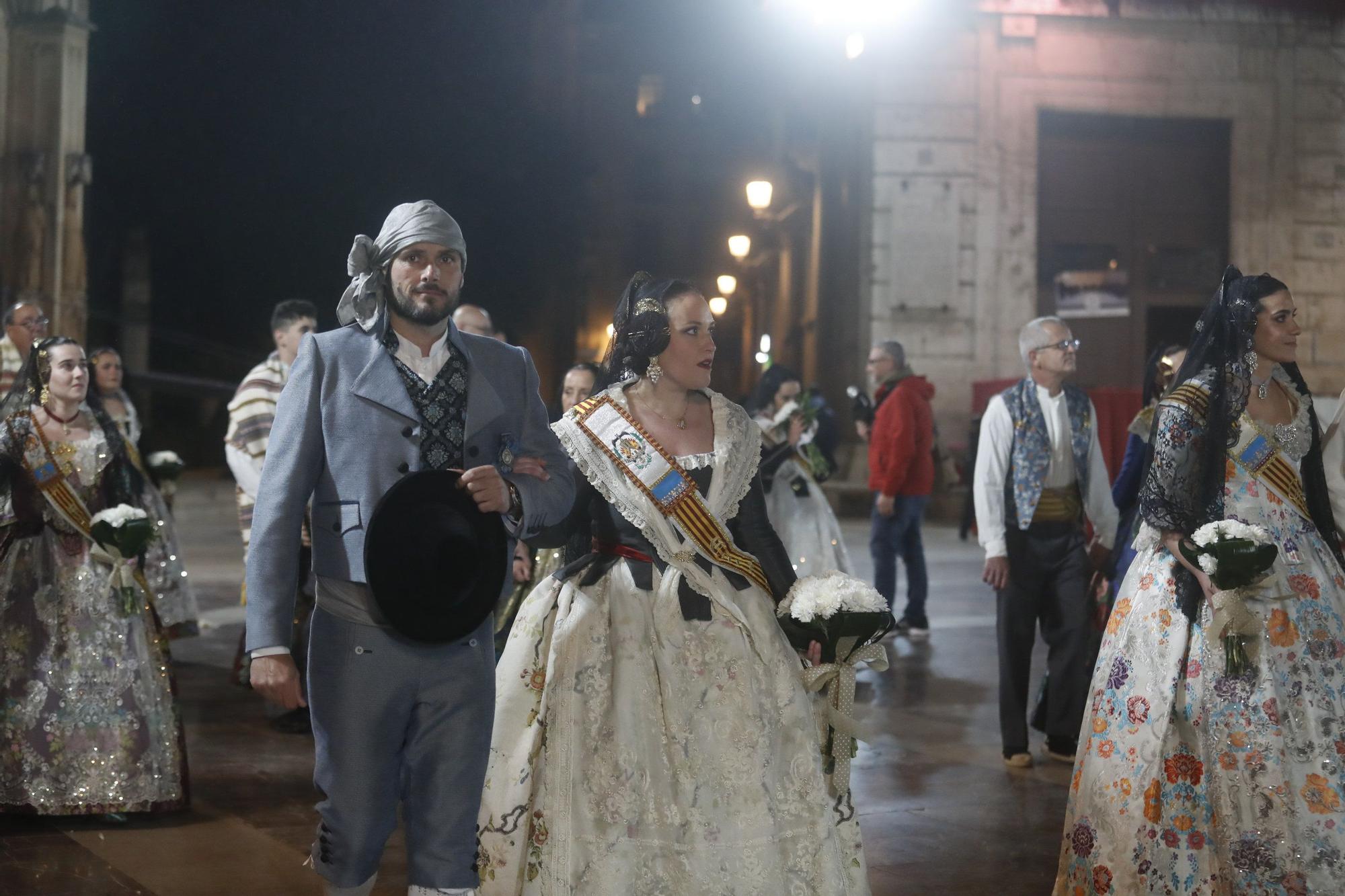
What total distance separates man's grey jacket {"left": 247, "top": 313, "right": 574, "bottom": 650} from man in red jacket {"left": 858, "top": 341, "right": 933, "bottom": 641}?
22.4 ft

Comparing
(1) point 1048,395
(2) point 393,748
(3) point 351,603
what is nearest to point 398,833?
(2) point 393,748

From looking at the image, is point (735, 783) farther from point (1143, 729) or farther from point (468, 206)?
point (468, 206)

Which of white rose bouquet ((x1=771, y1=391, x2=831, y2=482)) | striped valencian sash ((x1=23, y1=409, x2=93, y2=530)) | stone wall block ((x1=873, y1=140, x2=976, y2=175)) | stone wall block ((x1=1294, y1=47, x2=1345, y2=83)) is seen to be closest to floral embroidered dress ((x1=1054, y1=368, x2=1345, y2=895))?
striped valencian sash ((x1=23, y1=409, x2=93, y2=530))

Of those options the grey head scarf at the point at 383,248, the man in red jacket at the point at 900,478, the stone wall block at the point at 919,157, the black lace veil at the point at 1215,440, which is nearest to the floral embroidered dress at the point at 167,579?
the man in red jacket at the point at 900,478

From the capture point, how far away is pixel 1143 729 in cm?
412

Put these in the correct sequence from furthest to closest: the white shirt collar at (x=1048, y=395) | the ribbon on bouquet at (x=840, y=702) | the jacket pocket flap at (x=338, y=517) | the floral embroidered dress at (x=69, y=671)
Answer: the white shirt collar at (x=1048, y=395) → the floral embroidered dress at (x=69, y=671) → the ribbon on bouquet at (x=840, y=702) → the jacket pocket flap at (x=338, y=517)

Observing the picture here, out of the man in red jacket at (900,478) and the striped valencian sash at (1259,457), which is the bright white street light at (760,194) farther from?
the striped valencian sash at (1259,457)

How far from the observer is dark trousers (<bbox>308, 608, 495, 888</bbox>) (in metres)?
3.09

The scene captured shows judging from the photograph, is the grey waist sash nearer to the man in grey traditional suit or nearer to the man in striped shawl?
the man in grey traditional suit

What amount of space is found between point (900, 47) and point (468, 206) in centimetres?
942

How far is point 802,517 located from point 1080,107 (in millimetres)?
12772

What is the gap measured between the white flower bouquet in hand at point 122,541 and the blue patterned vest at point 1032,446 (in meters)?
3.54

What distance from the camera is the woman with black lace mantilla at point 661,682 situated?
3.54 meters

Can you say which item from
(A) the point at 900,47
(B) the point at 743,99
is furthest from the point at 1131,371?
(B) the point at 743,99
